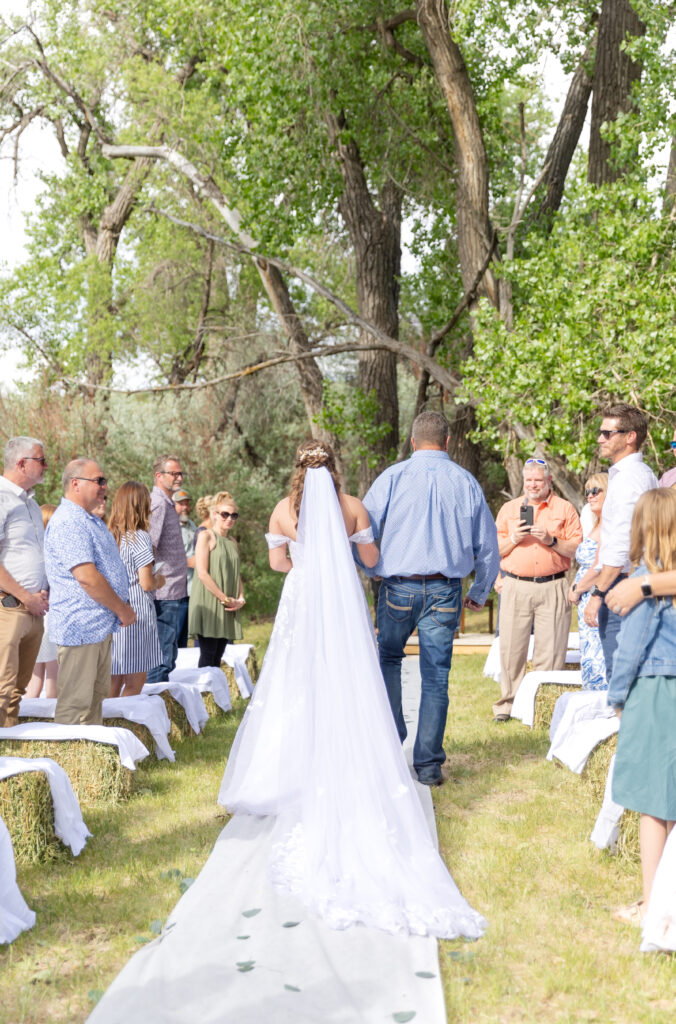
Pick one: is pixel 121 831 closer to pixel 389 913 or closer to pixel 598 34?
pixel 389 913

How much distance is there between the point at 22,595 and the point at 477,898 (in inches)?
128

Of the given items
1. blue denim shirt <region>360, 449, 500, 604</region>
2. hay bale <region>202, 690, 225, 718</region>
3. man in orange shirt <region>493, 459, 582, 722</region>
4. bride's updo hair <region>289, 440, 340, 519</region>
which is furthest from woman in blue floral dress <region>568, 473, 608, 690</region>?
hay bale <region>202, 690, 225, 718</region>

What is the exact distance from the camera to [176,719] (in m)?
7.98

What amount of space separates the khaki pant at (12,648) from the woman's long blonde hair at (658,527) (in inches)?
153

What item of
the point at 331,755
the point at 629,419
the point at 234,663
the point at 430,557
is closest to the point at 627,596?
the point at 331,755

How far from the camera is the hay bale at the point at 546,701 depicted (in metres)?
7.71

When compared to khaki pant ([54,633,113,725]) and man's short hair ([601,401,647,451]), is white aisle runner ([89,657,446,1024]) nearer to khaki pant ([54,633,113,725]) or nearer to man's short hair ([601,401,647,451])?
khaki pant ([54,633,113,725])

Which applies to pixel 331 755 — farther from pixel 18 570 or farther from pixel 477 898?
pixel 18 570

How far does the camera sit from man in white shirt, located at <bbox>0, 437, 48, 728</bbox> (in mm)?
6164

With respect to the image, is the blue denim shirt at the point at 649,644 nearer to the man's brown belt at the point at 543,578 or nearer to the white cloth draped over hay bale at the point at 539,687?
the white cloth draped over hay bale at the point at 539,687

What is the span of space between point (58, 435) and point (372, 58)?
888 cm

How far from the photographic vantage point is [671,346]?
33.1 ft

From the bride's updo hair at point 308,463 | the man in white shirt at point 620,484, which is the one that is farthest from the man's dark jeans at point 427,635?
the man in white shirt at point 620,484

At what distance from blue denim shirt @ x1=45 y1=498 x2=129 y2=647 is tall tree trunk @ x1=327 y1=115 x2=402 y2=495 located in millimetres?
10440
